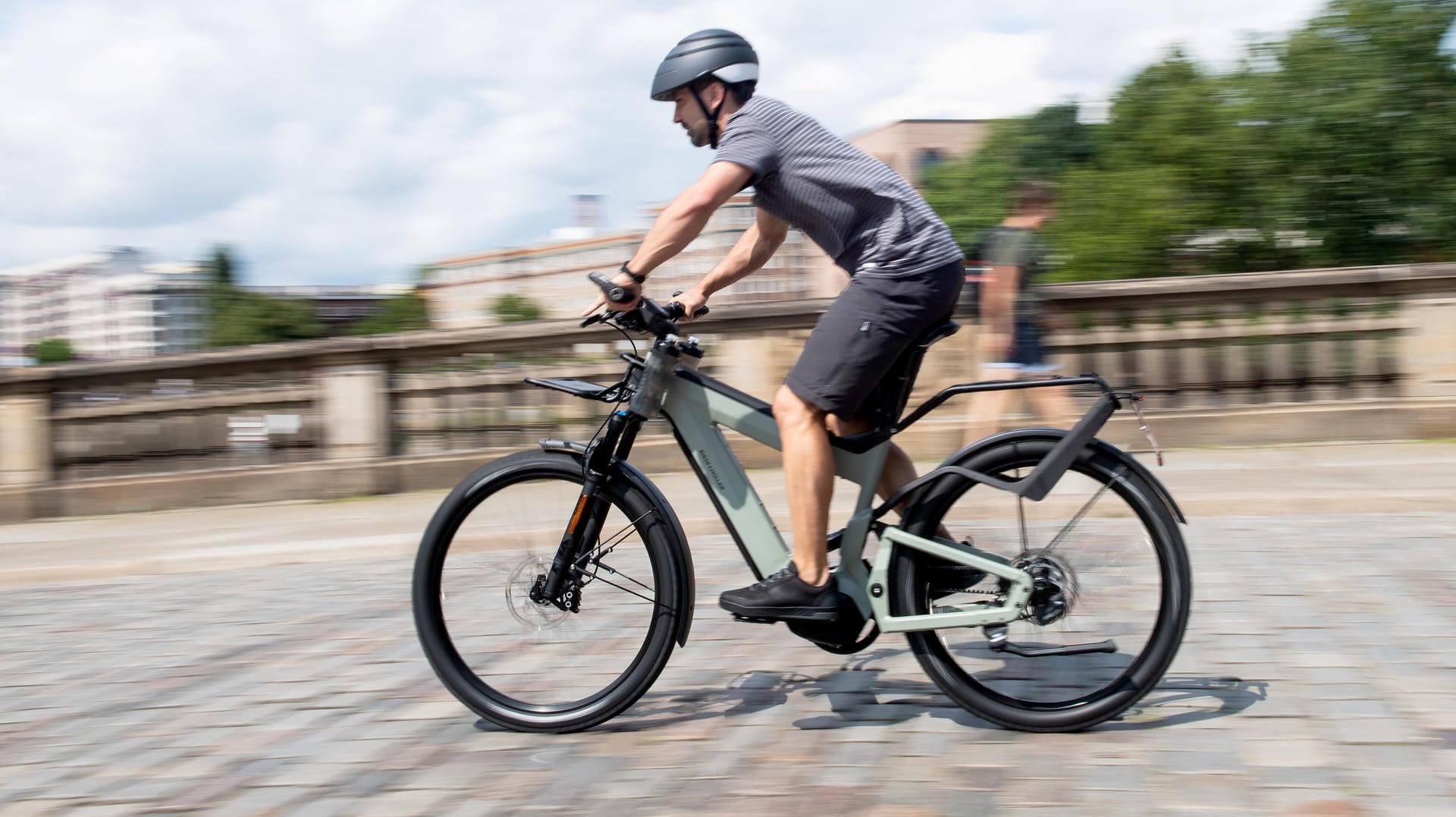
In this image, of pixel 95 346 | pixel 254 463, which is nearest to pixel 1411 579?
pixel 254 463

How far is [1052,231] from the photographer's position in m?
44.0

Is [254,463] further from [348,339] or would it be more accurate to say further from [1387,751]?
[1387,751]

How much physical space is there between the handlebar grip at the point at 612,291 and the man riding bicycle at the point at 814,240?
0.02m

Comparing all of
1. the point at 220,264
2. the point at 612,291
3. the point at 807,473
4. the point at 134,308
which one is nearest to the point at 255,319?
the point at 220,264

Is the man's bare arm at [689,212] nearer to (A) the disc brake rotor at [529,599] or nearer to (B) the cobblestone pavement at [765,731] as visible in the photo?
(A) the disc brake rotor at [529,599]

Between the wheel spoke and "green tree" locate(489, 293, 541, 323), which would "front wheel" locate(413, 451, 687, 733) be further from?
"green tree" locate(489, 293, 541, 323)

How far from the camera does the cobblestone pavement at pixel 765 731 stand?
3234 millimetres

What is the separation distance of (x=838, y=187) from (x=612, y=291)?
66 centimetres

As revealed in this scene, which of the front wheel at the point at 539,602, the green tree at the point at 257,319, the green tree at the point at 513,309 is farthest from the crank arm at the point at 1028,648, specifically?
the green tree at the point at 513,309

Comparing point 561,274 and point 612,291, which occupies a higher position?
point 561,274

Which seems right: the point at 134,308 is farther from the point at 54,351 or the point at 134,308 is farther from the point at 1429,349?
the point at 1429,349

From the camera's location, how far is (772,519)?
3.94 meters

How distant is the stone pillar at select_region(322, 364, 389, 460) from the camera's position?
10.6 m

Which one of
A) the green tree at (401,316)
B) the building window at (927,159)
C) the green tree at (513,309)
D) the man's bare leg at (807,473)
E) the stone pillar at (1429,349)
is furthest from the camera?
the building window at (927,159)
